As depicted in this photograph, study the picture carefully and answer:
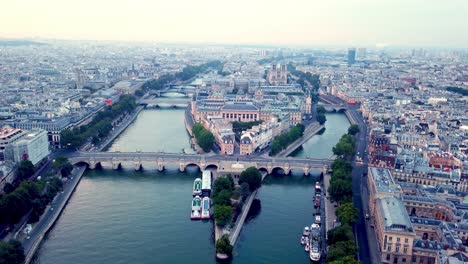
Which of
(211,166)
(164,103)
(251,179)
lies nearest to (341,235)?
(251,179)

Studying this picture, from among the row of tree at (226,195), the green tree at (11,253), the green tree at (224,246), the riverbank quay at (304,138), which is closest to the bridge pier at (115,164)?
the row of tree at (226,195)

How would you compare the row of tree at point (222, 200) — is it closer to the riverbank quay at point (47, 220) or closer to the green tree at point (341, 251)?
the green tree at point (341, 251)

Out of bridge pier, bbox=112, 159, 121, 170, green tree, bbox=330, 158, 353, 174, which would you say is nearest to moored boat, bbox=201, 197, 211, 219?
green tree, bbox=330, 158, 353, 174

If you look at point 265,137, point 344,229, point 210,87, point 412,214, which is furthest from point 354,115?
point 344,229

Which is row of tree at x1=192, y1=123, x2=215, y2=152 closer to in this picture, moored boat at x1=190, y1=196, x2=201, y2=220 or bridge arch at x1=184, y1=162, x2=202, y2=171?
bridge arch at x1=184, y1=162, x2=202, y2=171

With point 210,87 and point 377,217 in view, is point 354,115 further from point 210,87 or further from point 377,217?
point 377,217
